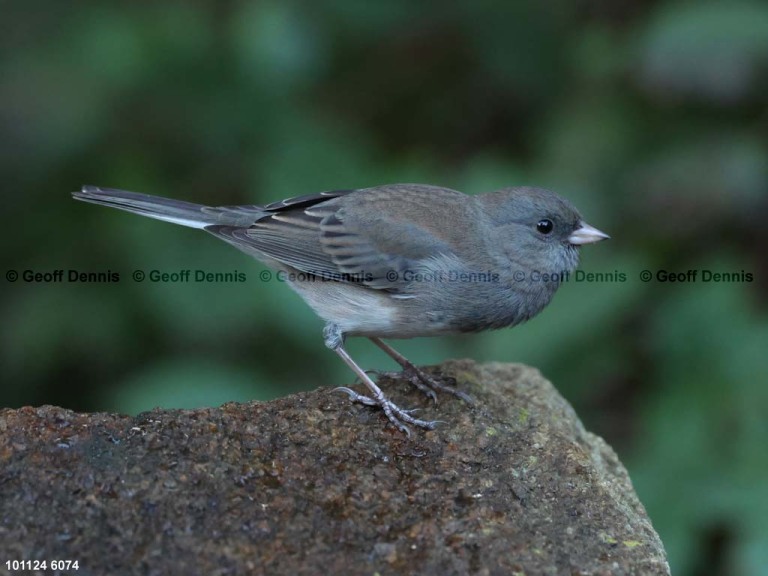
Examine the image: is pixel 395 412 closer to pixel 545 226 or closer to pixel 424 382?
pixel 424 382

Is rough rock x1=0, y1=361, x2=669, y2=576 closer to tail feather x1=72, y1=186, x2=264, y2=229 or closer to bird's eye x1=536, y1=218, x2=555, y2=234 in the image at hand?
bird's eye x1=536, y1=218, x2=555, y2=234

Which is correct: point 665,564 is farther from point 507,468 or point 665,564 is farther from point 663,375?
point 663,375

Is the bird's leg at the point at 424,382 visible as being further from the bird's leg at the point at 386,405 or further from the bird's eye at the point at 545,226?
the bird's eye at the point at 545,226

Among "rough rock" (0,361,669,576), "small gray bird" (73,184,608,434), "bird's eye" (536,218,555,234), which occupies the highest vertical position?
"bird's eye" (536,218,555,234)

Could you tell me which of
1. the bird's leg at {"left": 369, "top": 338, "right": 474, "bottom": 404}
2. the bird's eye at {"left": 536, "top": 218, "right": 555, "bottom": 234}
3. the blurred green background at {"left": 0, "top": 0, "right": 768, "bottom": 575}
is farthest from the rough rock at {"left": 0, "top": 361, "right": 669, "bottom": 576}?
the blurred green background at {"left": 0, "top": 0, "right": 768, "bottom": 575}

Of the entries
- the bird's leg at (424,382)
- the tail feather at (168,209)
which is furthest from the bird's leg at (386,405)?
the tail feather at (168,209)

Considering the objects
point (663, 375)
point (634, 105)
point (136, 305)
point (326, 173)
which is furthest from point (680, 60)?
Result: point (136, 305)

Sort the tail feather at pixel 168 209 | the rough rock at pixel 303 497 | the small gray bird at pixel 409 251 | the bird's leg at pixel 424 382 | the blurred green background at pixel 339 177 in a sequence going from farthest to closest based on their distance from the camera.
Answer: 1. the blurred green background at pixel 339 177
2. the tail feather at pixel 168 209
3. the small gray bird at pixel 409 251
4. the bird's leg at pixel 424 382
5. the rough rock at pixel 303 497
